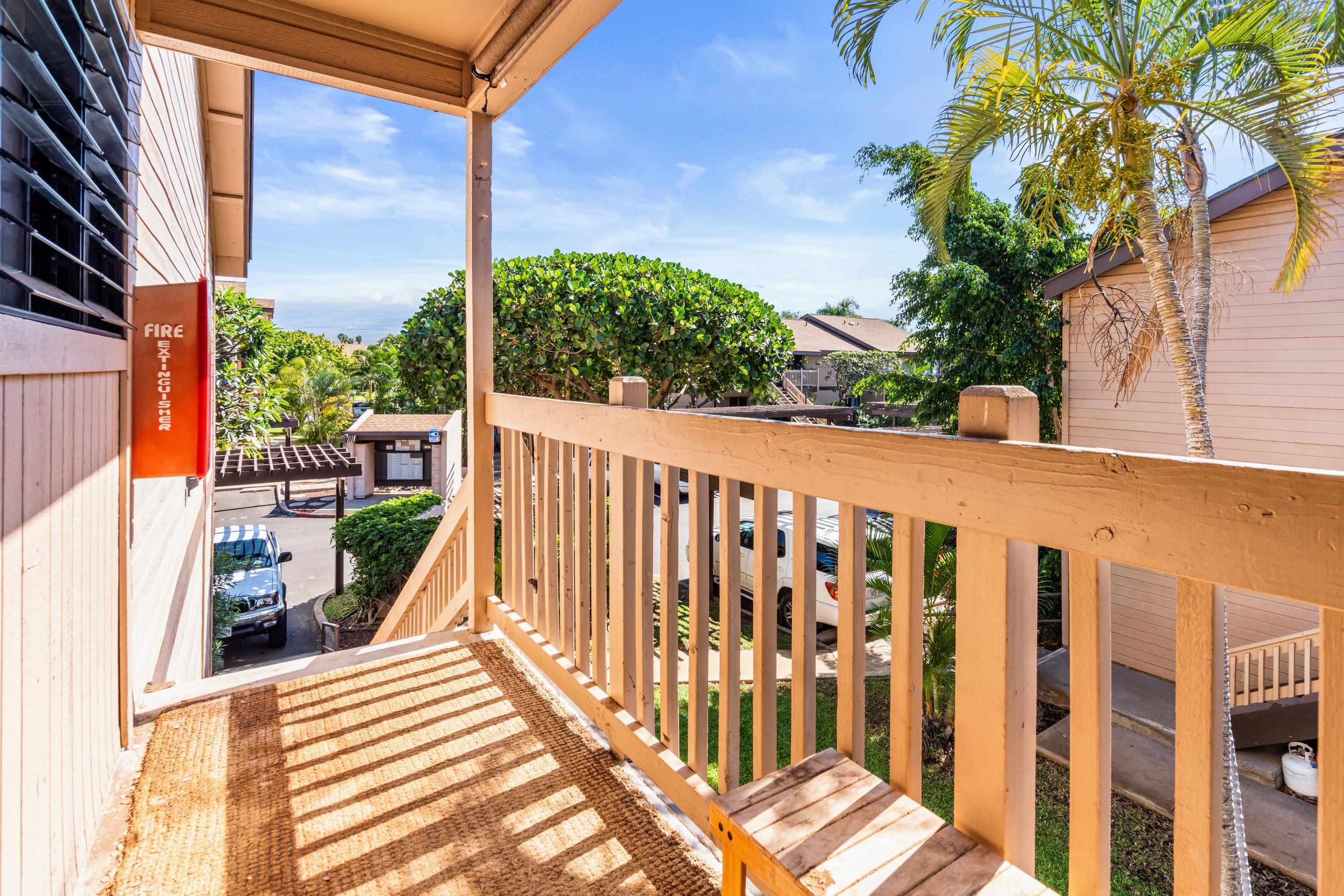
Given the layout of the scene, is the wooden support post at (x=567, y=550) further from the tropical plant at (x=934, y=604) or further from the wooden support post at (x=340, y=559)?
the wooden support post at (x=340, y=559)

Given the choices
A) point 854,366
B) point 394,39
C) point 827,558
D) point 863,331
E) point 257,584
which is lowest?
point 257,584

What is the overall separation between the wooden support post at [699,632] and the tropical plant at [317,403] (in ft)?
69.7

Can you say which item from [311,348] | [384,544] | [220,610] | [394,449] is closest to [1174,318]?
[384,544]

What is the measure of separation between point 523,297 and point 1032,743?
5147 millimetres

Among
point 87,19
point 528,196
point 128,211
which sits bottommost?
point 128,211

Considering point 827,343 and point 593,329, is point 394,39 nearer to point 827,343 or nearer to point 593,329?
point 593,329

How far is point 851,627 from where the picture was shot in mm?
1072

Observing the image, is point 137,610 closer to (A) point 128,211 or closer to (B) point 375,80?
(A) point 128,211

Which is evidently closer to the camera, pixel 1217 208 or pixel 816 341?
pixel 1217 208

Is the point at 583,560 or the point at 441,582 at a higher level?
the point at 583,560

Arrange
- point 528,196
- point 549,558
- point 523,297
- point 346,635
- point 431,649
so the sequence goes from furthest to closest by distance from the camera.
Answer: point 528,196, point 346,635, point 523,297, point 431,649, point 549,558

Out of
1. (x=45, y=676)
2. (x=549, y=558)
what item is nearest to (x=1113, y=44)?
(x=549, y=558)

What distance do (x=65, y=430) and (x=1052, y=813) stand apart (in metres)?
5.97

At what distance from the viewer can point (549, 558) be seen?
2080 mm
